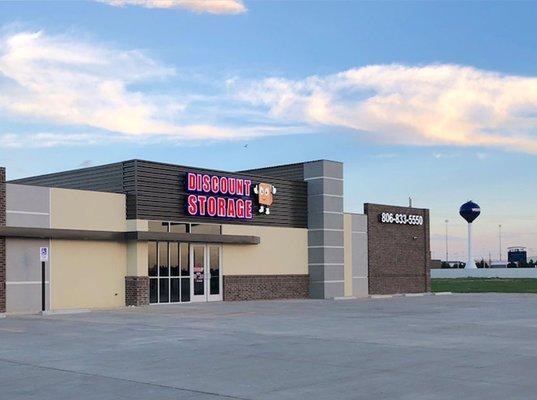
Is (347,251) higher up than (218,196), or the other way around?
(218,196)

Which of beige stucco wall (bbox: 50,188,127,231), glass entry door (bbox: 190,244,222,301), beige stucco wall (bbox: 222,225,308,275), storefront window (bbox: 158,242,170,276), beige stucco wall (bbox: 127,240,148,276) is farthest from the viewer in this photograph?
beige stucco wall (bbox: 222,225,308,275)

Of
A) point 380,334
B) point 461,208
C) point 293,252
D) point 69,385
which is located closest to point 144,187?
point 293,252

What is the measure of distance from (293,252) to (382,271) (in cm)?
787

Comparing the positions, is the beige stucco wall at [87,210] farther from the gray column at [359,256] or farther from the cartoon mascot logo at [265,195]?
the gray column at [359,256]

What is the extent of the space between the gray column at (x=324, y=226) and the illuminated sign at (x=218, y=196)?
489 centimetres

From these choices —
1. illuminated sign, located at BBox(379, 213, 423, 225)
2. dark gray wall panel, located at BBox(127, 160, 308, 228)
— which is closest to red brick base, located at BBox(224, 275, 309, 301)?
dark gray wall panel, located at BBox(127, 160, 308, 228)

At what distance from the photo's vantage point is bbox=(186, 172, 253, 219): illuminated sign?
35.6m

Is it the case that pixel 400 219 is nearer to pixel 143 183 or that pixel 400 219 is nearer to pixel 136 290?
pixel 143 183

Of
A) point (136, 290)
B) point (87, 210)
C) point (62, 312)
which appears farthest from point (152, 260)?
point (62, 312)

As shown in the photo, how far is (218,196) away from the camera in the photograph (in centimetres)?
3700

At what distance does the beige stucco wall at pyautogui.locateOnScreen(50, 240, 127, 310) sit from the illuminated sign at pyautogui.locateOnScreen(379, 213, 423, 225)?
1869 centimetres

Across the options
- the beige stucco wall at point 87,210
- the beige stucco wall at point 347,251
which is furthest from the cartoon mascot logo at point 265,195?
the beige stucco wall at point 87,210

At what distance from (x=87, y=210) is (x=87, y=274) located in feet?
8.45

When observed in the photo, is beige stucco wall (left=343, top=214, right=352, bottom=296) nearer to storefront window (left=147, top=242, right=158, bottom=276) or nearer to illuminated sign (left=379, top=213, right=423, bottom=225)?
illuminated sign (left=379, top=213, right=423, bottom=225)
